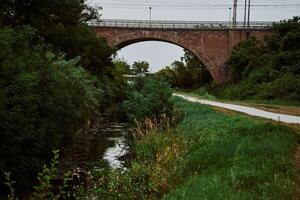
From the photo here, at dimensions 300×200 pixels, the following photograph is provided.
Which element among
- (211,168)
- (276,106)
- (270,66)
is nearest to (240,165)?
(211,168)

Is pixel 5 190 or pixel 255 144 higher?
pixel 255 144

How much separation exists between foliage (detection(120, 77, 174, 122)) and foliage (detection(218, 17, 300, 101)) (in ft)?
44.5

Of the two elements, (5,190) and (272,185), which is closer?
(272,185)

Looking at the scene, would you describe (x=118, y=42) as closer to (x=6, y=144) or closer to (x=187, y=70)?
(x=187, y=70)

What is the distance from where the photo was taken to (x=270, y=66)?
5050cm

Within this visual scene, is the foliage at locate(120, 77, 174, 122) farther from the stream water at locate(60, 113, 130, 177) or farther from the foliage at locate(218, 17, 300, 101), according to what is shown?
the foliage at locate(218, 17, 300, 101)

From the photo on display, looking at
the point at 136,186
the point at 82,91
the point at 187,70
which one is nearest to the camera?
the point at 136,186

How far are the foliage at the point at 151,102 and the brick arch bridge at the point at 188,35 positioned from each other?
127 feet

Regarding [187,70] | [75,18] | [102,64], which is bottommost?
[187,70]

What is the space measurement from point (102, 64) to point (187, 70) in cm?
4307

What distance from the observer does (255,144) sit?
1275 cm

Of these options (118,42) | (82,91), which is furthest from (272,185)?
(118,42)

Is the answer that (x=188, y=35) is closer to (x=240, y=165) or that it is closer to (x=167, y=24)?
(x=167, y=24)

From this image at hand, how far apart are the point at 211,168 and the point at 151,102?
15.4 metres
